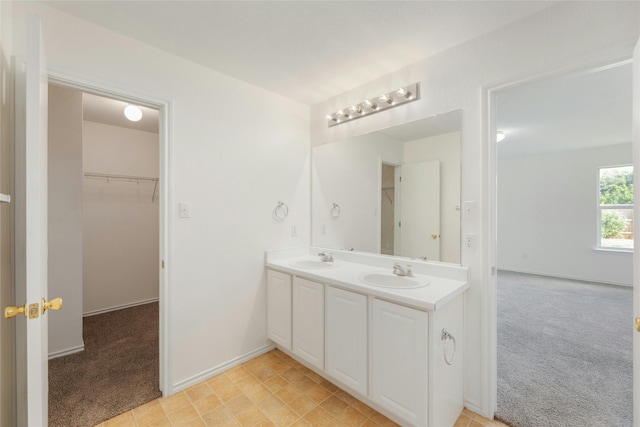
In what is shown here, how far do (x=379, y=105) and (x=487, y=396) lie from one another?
84.9 inches

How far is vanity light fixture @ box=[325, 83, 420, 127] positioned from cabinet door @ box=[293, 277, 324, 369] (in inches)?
58.4

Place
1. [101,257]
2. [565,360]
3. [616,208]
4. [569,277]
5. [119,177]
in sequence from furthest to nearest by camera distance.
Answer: [569,277], [616,208], [119,177], [101,257], [565,360]

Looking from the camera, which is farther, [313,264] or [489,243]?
[313,264]

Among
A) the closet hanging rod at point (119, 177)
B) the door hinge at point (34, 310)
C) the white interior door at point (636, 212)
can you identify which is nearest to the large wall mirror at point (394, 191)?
the white interior door at point (636, 212)

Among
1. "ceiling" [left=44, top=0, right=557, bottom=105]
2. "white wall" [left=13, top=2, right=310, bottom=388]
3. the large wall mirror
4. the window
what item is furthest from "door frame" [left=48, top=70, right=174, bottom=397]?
the window

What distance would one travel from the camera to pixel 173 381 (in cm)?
191

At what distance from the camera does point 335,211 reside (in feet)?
8.84

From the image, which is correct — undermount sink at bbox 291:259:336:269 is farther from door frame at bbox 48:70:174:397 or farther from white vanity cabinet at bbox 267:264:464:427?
door frame at bbox 48:70:174:397

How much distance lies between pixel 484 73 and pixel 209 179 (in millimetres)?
2026

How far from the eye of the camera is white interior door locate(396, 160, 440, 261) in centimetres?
203

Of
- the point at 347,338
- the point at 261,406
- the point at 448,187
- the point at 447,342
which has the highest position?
the point at 448,187

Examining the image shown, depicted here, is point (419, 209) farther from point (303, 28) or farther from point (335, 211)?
point (303, 28)

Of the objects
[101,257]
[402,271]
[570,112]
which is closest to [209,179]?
[402,271]

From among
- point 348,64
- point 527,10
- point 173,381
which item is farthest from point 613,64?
point 173,381
